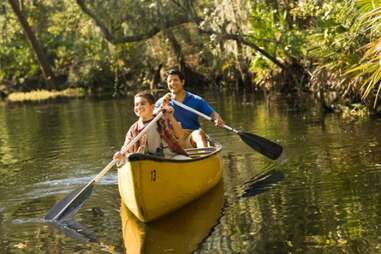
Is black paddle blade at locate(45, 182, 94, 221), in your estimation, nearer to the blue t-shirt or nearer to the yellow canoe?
the yellow canoe

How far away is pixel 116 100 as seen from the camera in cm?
3191

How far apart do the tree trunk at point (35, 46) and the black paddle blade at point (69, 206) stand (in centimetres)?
3070

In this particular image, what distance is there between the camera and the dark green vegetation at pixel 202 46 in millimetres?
16234

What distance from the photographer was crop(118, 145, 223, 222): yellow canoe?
8328 millimetres

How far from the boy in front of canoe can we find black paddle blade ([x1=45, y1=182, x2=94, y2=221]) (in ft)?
2.48

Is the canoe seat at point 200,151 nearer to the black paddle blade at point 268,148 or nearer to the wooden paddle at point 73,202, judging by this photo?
the black paddle blade at point 268,148

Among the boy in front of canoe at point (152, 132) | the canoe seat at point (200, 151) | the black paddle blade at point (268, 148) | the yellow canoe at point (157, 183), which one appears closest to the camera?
the yellow canoe at point (157, 183)

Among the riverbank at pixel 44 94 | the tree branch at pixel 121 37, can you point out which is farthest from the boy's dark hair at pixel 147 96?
the riverbank at pixel 44 94

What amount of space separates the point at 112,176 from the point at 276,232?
191 inches

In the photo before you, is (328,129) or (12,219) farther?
(328,129)

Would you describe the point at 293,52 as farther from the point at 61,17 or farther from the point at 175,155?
the point at 61,17

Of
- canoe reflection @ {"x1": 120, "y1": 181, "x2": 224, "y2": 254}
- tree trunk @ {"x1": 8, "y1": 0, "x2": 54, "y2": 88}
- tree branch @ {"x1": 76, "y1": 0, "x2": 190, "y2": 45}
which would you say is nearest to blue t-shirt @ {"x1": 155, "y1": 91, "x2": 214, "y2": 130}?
canoe reflection @ {"x1": 120, "y1": 181, "x2": 224, "y2": 254}

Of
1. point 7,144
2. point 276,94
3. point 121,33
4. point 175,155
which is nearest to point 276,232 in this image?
point 175,155

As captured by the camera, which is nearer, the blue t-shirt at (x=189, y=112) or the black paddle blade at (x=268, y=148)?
the blue t-shirt at (x=189, y=112)
